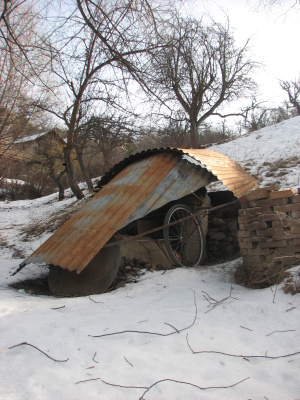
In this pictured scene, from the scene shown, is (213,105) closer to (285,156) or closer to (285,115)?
(285,156)

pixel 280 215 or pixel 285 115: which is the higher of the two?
pixel 285 115

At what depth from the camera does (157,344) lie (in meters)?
2.59

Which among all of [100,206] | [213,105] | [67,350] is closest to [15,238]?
[100,206]

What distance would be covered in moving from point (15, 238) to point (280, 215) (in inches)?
310

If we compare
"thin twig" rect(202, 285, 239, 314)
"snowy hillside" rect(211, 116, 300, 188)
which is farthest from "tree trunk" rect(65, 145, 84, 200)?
"thin twig" rect(202, 285, 239, 314)

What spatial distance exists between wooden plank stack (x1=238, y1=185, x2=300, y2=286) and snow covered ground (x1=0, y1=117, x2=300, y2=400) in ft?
0.97

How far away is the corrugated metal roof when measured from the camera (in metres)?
4.57

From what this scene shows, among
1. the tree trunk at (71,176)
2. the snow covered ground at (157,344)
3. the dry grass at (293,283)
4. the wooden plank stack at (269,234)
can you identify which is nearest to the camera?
the snow covered ground at (157,344)

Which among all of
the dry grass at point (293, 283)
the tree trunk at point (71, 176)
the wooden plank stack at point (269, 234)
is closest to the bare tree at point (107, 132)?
the tree trunk at point (71, 176)

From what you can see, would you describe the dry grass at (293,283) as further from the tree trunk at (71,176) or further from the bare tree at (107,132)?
the tree trunk at (71,176)

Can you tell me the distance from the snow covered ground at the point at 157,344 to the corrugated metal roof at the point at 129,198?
0.79 meters

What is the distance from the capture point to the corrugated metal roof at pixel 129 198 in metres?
4.57

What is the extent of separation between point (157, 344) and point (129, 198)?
2806mm

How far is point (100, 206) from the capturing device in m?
5.23
